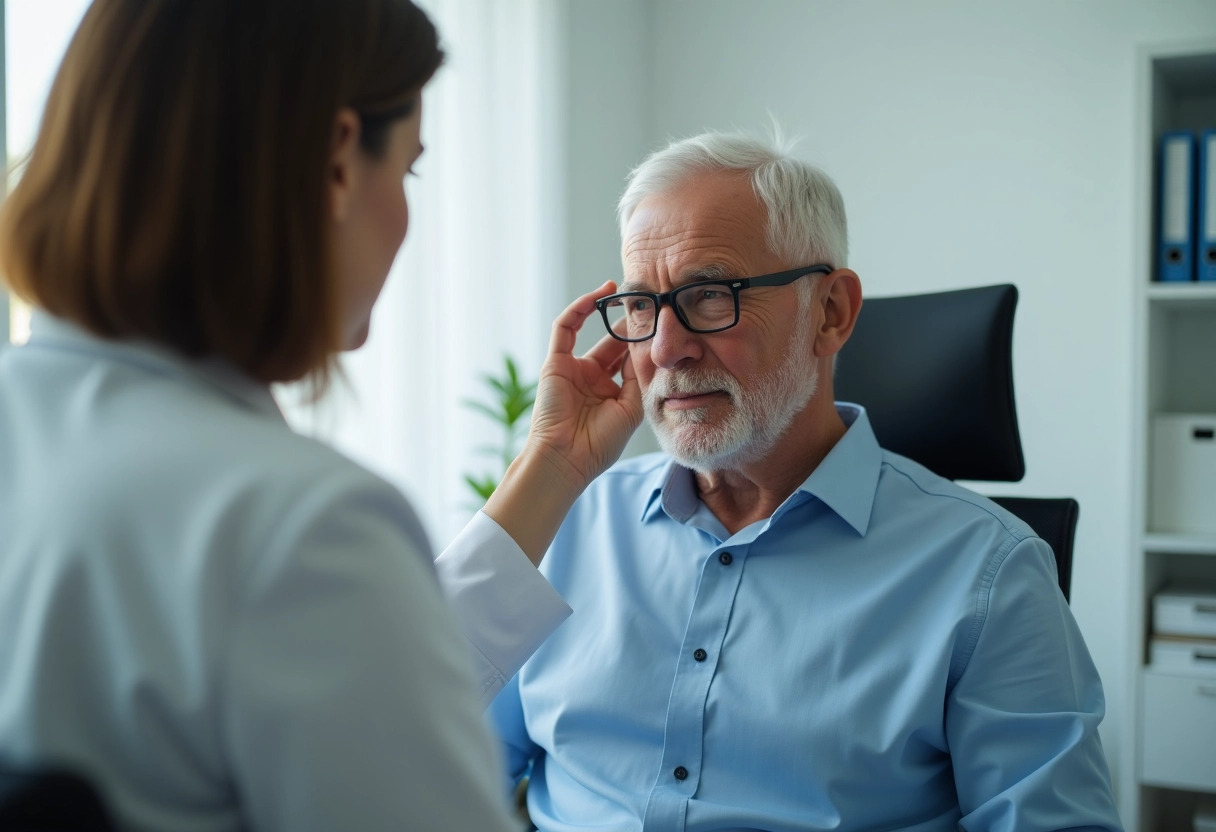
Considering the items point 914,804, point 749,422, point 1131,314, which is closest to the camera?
point 914,804

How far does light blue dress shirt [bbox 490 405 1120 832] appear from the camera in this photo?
1.20 metres

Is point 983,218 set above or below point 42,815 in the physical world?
above

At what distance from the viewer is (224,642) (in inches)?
19.7

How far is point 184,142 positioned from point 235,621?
0.94ft

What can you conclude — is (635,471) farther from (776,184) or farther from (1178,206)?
(1178,206)

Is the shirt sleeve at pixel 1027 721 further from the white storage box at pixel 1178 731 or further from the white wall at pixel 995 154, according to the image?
the white wall at pixel 995 154

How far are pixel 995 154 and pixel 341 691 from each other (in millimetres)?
2968

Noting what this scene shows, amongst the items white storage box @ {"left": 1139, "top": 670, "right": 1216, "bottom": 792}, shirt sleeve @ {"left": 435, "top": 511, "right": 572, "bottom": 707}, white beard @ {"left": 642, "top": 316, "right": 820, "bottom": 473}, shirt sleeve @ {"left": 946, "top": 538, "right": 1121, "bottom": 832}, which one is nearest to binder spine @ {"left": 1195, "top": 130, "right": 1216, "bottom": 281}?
white storage box @ {"left": 1139, "top": 670, "right": 1216, "bottom": 792}

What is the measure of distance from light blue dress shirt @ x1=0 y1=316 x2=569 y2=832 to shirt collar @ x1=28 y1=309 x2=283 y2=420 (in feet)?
0.21

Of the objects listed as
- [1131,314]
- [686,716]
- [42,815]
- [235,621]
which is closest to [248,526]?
A: [235,621]

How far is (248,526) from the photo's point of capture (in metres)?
0.51

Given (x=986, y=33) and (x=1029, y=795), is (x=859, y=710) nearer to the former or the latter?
(x=1029, y=795)

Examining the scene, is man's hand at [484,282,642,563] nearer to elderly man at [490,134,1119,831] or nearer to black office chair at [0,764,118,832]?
elderly man at [490,134,1119,831]

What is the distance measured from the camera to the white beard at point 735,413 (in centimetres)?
148
